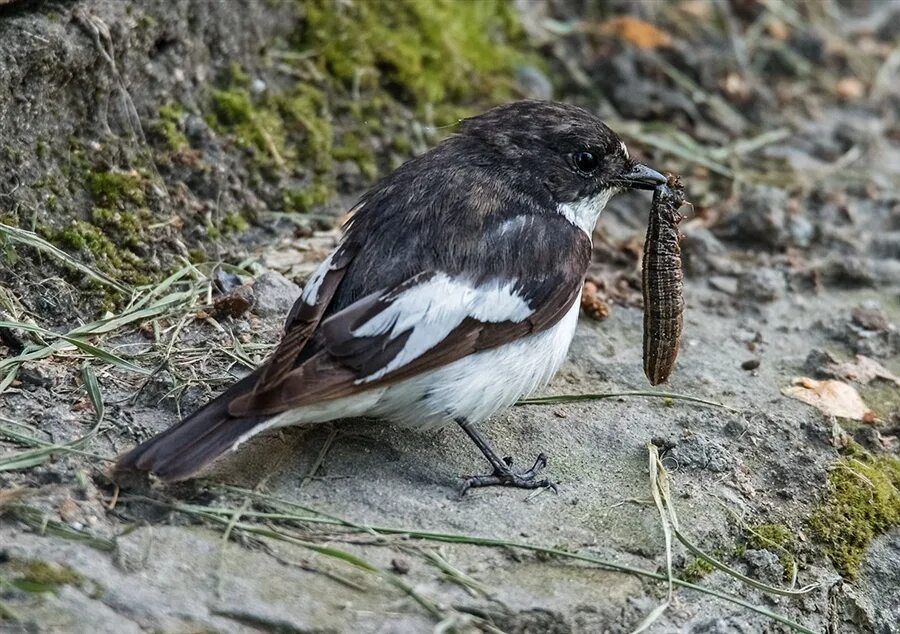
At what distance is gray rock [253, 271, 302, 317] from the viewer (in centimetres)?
517

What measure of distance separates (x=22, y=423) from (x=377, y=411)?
1214 mm

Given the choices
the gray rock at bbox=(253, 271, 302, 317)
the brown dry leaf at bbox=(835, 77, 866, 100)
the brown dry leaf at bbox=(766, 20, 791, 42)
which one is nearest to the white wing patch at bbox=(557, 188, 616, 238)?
the gray rock at bbox=(253, 271, 302, 317)

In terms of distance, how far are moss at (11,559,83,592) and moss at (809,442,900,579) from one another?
2.61 m

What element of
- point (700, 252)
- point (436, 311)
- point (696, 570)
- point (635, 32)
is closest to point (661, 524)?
point (696, 570)

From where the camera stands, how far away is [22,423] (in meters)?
4.04

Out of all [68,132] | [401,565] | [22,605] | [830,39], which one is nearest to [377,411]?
[401,565]

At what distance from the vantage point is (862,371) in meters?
5.42

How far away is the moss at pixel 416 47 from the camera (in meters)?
6.62

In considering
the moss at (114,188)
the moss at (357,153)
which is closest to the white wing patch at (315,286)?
the moss at (114,188)

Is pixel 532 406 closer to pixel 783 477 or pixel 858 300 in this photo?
pixel 783 477

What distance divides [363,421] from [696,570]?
4.46 feet

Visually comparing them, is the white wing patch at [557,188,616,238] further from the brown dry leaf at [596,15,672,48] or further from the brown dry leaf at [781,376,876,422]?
the brown dry leaf at [596,15,672,48]

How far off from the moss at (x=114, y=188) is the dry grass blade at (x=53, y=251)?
40 centimetres

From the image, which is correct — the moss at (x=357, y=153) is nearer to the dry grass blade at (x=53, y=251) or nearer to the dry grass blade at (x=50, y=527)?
the dry grass blade at (x=53, y=251)
